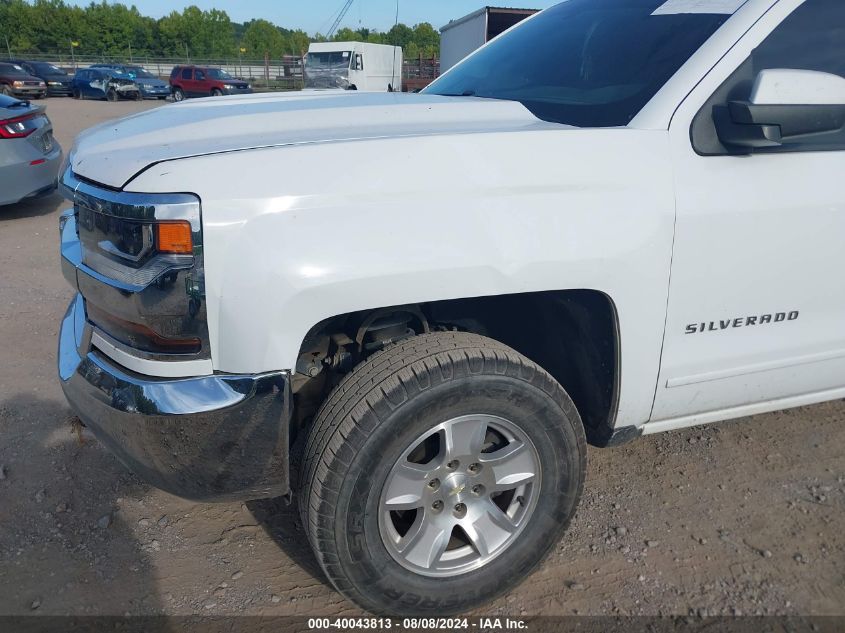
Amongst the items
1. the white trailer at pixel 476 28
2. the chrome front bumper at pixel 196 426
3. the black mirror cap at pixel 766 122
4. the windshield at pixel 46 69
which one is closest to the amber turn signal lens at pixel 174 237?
the chrome front bumper at pixel 196 426

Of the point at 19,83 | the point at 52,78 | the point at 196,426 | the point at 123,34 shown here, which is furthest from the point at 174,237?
the point at 123,34

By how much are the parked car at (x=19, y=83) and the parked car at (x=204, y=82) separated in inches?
234

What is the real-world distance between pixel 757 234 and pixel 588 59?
112 cm

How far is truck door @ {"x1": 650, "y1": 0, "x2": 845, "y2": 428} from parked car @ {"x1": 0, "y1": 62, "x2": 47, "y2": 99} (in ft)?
102

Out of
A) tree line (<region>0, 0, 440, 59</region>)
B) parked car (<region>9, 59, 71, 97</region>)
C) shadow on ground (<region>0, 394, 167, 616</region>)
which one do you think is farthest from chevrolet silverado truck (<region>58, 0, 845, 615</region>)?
tree line (<region>0, 0, 440, 59</region>)

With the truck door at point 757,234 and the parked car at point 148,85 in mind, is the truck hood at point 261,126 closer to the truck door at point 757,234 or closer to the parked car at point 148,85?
the truck door at point 757,234

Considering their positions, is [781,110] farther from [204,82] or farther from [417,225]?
[204,82]

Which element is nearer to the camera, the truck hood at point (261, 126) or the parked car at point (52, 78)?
the truck hood at point (261, 126)

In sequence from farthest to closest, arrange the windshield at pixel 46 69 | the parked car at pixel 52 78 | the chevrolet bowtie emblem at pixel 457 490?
the windshield at pixel 46 69 → the parked car at pixel 52 78 → the chevrolet bowtie emblem at pixel 457 490

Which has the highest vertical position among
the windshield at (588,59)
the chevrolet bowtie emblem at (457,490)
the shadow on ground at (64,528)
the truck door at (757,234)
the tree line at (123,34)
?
the tree line at (123,34)

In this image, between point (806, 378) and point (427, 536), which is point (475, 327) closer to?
point (427, 536)

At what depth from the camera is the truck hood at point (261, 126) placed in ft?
6.16

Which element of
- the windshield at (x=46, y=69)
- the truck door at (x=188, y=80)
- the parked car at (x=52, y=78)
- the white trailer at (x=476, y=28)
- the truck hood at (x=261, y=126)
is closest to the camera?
the truck hood at (x=261, y=126)

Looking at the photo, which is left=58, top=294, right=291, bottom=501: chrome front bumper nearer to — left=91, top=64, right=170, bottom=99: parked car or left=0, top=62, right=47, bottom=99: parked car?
left=0, top=62, right=47, bottom=99: parked car
